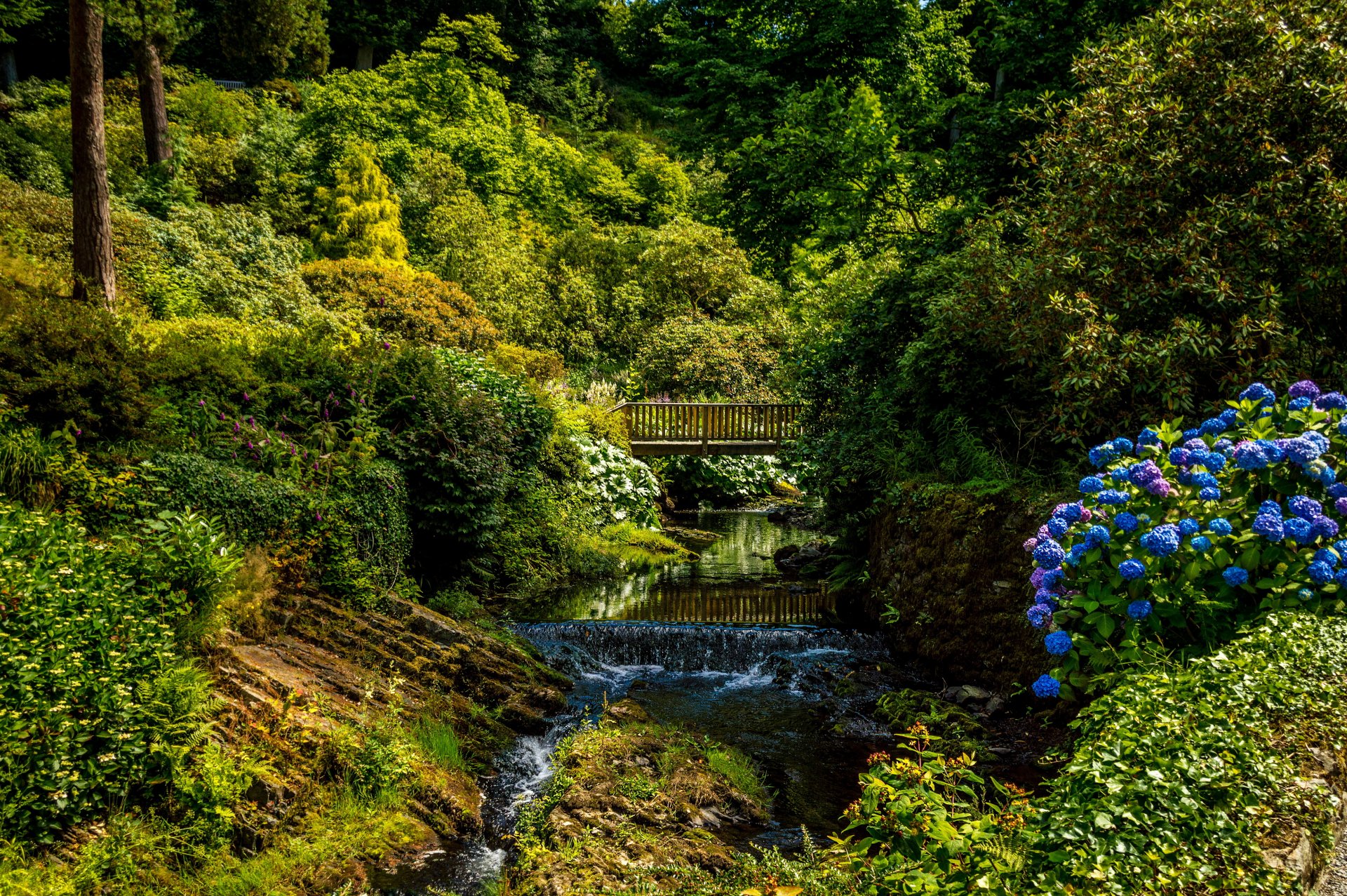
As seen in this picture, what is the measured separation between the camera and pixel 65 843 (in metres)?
4.13

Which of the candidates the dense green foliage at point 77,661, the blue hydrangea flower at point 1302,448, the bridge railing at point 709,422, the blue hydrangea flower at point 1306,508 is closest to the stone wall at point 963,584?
the blue hydrangea flower at point 1302,448

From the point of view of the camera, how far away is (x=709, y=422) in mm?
17859

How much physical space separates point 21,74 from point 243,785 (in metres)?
34.2

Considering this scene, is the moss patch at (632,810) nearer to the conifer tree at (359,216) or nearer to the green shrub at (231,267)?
the green shrub at (231,267)

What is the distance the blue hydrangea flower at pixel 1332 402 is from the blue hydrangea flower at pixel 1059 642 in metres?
1.83

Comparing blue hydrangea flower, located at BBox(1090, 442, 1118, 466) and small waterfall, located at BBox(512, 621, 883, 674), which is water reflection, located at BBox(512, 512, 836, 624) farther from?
blue hydrangea flower, located at BBox(1090, 442, 1118, 466)

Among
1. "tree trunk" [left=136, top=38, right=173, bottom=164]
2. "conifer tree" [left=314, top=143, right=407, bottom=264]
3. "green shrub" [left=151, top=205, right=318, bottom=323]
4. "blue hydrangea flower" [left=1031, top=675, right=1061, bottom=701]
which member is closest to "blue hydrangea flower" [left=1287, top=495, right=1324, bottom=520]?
"blue hydrangea flower" [left=1031, top=675, right=1061, bottom=701]

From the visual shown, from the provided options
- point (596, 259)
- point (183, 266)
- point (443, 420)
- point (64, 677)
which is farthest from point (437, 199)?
point (64, 677)

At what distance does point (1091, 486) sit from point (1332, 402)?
4.37 ft

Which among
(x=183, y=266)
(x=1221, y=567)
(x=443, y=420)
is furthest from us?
(x=183, y=266)

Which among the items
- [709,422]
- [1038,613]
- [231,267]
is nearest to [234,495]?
[1038,613]

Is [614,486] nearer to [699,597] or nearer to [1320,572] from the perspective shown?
[699,597]

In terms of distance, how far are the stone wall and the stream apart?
755 mm

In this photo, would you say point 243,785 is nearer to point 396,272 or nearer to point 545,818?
point 545,818
